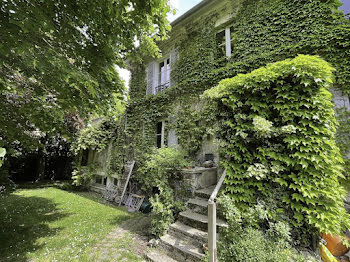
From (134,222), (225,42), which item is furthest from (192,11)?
(134,222)

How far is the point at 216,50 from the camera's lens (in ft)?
21.3

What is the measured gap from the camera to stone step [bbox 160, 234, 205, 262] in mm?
2956

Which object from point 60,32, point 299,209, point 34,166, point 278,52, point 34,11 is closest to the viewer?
point 34,11

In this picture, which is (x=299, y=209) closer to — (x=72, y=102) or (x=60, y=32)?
(x=72, y=102)

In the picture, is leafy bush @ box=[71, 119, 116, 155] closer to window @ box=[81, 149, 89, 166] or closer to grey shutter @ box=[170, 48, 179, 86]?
window @ box=[81, 149, 89, 166]

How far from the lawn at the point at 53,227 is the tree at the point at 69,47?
242cm

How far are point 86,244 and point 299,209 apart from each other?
472cm

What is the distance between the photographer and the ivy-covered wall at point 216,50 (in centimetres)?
432

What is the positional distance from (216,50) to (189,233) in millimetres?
6459

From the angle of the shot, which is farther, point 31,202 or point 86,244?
point 31,202

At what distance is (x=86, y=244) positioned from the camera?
3832 mm

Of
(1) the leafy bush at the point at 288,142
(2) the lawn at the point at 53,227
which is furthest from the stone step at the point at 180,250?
(1) the leafy bush at the point at 288,142

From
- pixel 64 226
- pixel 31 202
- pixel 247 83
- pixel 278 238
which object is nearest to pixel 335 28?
pixel 247 83

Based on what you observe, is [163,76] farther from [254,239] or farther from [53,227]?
[254,239]
